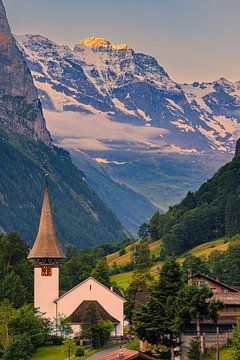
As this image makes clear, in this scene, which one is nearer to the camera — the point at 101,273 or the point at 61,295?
the point at 61,295

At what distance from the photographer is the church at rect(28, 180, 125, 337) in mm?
144375

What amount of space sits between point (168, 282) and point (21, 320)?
30382 mm

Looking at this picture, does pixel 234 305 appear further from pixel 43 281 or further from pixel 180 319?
pixel 43 281

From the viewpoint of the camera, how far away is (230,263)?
177 m

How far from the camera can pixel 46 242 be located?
156m

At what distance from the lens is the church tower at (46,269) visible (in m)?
148

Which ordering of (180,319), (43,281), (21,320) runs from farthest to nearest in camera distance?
(43,281) < (21,320) < (180,319)

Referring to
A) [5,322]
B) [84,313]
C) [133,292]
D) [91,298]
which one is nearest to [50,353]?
[5,322]

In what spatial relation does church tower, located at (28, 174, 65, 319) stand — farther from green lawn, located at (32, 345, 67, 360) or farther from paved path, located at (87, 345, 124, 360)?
paved path, located at (87, 345, 124, 360)

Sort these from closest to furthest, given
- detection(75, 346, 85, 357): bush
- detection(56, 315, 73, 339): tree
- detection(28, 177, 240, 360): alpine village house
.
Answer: detection(75, 346, 85, 357): bush → detection(56, 315, 73, 339): tree → detection(28, 177, 240, 360): alpine village house

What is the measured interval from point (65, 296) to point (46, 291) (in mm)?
3153

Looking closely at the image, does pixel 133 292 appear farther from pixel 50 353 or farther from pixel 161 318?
pixel 161 318

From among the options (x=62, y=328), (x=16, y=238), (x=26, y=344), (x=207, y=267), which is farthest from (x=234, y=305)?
(x=207, y=267)

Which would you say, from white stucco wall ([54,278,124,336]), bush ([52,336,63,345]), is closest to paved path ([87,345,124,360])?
bush ([52,336,63,345])
